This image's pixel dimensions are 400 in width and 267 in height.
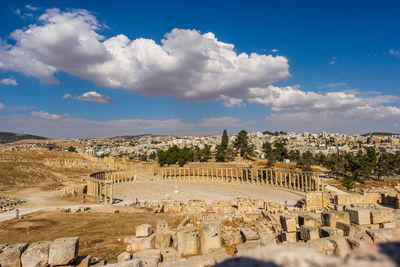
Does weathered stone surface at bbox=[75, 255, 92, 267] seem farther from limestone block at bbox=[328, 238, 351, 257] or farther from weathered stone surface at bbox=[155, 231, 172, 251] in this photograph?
limestone block at bbox=[328, 238, 351, 257]

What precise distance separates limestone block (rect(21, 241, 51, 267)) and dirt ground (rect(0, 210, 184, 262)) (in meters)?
3.95

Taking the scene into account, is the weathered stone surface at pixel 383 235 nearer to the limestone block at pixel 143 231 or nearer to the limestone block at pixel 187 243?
the limestone block at pixel 187 243

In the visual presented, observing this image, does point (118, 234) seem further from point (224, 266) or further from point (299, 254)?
point (299, 254)

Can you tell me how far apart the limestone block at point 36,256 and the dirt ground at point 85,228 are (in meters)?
3.95

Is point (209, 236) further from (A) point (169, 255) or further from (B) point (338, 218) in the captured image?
(B) point (338, 218)

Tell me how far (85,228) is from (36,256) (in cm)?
1184

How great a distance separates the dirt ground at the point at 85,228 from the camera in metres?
13.0

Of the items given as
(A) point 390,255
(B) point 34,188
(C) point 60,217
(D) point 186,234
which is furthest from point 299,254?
(B) point 34,188

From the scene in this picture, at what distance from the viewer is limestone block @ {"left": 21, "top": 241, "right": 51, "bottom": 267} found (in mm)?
7289

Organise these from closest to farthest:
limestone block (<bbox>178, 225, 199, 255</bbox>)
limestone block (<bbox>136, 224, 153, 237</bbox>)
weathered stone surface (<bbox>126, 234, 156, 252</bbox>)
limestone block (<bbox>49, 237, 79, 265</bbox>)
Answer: limestone block (<bbox>49, 237, 79, 265</bbox>), limestone block (<bbox>178, 225, 199, 255</bbox>), weathered stone surface (<bbox>126, 234, 156, 252</bbox>), limestone block (<bbox>136, 224, 153, 237</bbox>)

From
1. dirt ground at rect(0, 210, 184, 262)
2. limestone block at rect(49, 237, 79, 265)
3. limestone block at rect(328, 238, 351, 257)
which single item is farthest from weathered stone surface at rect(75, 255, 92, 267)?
limestone block at rect(328, 238, 351, 257)

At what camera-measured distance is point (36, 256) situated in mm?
7359

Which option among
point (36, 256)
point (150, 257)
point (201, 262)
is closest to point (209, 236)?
point (150, 257)

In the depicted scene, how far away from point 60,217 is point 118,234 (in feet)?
33.0
